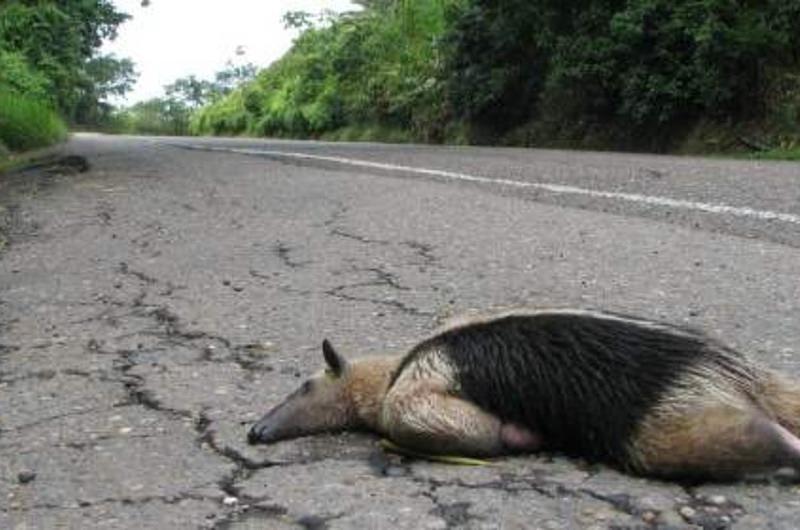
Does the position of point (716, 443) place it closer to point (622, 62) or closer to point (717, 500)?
point (717, 500)

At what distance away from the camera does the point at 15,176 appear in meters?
12.1

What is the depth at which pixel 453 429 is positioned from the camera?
2684 mm

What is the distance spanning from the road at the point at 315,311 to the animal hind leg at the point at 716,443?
5 cm

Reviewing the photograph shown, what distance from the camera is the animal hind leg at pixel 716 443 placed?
2.40 m

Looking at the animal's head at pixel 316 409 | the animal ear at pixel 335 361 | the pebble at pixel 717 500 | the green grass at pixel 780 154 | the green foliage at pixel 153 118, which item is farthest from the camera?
the green foliage at pixel 153 118

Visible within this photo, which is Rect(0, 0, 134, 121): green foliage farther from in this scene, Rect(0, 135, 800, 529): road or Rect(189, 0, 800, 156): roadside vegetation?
Rect(189, 0, 800, 156): roadside vegetation

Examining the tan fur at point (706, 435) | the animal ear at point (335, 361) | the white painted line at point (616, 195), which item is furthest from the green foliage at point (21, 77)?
the tan fur at point (706, 435)

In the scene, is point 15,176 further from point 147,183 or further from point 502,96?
point 502,96

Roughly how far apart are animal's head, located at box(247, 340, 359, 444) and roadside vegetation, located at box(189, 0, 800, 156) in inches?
492

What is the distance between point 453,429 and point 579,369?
343mm

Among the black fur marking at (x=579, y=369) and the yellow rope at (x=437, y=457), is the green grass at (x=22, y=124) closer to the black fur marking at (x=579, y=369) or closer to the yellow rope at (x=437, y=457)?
the yellow rope at (x=437, y=457)

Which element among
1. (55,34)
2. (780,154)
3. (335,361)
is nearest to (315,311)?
(335,361)

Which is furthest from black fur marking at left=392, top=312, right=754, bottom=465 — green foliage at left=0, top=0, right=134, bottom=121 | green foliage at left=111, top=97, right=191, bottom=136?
green foliage at left=111, top=97, right=191, bottom=136

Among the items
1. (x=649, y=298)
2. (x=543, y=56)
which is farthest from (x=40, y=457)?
(x=543, y=56)
